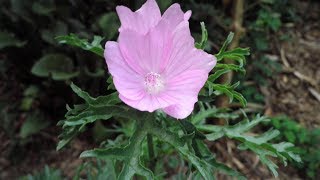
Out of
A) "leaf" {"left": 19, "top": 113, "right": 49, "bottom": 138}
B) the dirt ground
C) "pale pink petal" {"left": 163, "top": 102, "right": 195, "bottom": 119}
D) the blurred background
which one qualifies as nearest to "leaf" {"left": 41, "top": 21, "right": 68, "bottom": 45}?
the blurred background

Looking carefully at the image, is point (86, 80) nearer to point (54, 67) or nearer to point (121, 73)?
point (54, 67)

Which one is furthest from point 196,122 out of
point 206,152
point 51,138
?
point 51,138

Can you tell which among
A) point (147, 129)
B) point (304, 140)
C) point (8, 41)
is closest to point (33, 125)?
point (8, 41)

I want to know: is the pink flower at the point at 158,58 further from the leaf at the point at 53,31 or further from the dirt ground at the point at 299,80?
the dirt ground at the point at 299,80

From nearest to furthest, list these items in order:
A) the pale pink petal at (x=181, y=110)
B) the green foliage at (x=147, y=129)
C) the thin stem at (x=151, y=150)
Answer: the pale pink petal at (x=181, y=110) < the green foliage at (x=147, y=129) < the thin stem at (x=151, y=150)

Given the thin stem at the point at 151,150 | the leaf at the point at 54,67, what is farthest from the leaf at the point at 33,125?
the thin stem at the point at 151,150

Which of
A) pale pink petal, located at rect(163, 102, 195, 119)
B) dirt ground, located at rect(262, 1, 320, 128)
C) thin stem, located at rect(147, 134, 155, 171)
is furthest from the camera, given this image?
dirt ground, located at rect(262, 1, 320, 128)

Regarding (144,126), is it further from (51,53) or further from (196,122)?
(51,53)

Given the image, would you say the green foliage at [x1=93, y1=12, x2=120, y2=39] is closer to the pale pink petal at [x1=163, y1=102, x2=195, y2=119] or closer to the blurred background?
the blurred background
